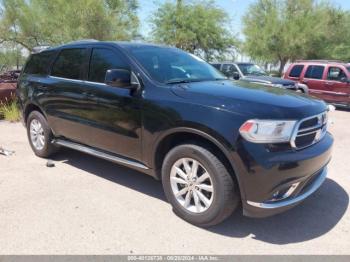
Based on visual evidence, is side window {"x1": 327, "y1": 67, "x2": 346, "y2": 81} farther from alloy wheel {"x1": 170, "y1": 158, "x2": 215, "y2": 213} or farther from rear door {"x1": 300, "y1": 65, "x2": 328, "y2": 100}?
alloy wheel {"x1": 170, "y1": 158, "x2": 215, "y2": 213}

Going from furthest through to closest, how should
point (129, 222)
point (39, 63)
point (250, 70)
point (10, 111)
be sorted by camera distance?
point (250, 70) → point (10, 111) → point (39, 63) → point (129, 222)

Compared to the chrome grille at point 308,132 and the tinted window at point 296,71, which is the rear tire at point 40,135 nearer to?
the chrome grille at point 308,132

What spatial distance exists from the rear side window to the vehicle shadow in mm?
9153

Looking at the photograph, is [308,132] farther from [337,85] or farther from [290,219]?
[337,85]

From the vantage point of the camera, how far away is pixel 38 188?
4.58 m

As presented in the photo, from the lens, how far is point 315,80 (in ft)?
42.8

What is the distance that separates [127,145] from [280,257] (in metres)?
2.04

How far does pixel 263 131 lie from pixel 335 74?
1085cm

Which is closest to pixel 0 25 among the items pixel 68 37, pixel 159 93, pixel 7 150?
pixel 68 37

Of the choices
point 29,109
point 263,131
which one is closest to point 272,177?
point 263,131

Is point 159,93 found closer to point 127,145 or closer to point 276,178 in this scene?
point 127,145

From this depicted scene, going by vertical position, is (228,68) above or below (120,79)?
below

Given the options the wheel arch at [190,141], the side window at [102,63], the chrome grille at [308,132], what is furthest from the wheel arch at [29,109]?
the chrome grille at [308,132]

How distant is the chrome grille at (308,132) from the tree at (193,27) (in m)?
20.1
